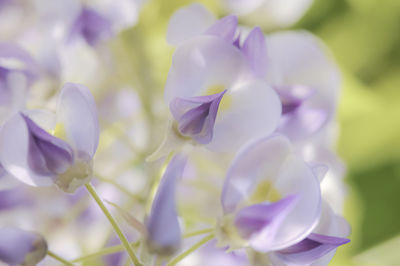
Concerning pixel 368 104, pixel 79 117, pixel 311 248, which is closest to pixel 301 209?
pixel 311 248

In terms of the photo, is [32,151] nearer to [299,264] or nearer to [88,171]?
[88,171]

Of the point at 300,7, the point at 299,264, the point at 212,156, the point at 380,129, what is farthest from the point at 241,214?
the point at 380,129

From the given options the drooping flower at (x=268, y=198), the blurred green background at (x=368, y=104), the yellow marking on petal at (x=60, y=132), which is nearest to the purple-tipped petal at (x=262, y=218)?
the drooping flower at (x=268, y=198)

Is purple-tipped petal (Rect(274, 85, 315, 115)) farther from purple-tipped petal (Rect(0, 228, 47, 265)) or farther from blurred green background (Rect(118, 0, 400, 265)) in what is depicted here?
blurred green background (Rect(118, 0, 400, 265))

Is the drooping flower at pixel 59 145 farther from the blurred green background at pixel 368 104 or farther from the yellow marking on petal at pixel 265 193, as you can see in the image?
the blurred green background at pixel 368 104

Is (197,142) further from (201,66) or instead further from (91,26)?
(91,26)

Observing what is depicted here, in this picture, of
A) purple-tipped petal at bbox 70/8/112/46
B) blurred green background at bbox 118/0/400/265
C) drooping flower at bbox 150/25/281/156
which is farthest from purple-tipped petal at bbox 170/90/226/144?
blurred green background at bbox 118/0/400/265
